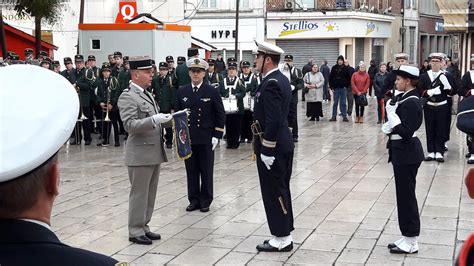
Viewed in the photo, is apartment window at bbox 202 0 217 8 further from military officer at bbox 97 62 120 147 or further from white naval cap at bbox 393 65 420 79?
white naval cap at bbox 393 65 420 79

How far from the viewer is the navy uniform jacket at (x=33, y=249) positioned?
1729 millimetres

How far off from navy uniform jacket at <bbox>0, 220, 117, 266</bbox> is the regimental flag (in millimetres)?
5676

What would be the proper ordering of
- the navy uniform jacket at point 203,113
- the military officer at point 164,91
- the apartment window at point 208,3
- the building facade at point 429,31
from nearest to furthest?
1. the navy uniform jacket at point 203,113
2. the military officer at point 164,91
3. the apartment window at point 208,3
4. the building facade at point 429,31

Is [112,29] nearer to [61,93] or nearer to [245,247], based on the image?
[245,247]

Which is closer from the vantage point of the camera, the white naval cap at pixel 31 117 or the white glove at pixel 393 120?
the white naval cap at pixel 31 117

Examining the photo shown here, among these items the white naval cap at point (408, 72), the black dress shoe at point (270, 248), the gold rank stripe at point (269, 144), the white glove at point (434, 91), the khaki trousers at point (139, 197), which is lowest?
the black dress shoe at point (270, 248)

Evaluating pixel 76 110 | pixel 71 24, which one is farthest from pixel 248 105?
pixel 71 24

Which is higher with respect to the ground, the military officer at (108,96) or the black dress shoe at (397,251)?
the military officer at (108,96)

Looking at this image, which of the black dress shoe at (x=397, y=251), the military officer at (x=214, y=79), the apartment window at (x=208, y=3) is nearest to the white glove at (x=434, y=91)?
the military officer at (x=214, y=79)

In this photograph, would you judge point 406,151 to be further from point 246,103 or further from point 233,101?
point 246,103

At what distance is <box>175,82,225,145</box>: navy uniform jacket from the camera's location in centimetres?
862

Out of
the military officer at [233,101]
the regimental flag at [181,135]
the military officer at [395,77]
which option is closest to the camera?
the military officer at [395,77]

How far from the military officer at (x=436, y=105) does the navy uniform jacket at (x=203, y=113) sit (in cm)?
545

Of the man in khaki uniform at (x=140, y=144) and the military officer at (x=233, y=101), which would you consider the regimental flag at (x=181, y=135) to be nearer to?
the man in khaki uniform at (x=140, y=144)
